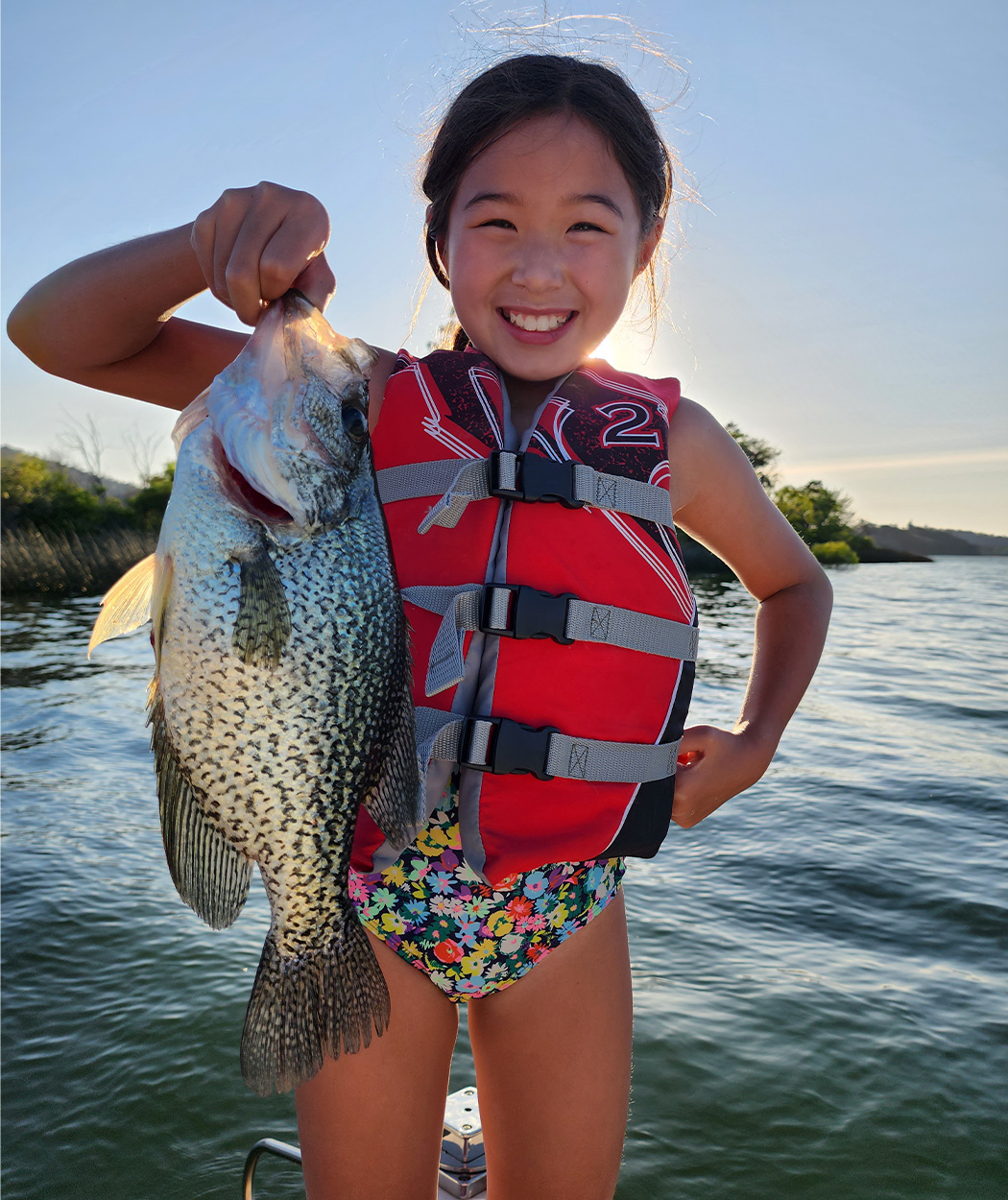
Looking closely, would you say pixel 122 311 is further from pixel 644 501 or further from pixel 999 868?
pixel 999 868

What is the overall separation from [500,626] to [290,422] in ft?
2.37

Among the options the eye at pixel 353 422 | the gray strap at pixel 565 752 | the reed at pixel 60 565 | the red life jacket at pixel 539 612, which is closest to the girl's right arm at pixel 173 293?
the eye at pixel 353 422

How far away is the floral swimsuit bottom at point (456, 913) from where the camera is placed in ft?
7.10

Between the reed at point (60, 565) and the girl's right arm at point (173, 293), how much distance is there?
2441 centimetres

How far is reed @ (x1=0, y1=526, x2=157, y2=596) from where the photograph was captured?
2519 cm

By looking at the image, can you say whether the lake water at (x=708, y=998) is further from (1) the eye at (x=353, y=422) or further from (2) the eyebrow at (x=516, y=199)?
(2) the eyebrow at (x=516, y=199)

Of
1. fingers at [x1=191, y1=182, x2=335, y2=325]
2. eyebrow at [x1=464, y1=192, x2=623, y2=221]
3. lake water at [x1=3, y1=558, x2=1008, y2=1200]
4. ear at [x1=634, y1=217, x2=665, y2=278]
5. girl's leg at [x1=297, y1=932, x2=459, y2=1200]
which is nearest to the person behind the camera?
fingers at [x1=191, y1=182, x2=335, y2=325]

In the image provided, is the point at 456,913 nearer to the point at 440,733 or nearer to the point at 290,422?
the point at 440,733

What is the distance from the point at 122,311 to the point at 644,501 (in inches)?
51.9

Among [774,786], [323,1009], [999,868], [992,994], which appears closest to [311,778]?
[323,1009]

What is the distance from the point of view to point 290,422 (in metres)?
1.74

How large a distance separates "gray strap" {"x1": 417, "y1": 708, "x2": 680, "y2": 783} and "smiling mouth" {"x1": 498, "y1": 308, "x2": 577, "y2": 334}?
104cm

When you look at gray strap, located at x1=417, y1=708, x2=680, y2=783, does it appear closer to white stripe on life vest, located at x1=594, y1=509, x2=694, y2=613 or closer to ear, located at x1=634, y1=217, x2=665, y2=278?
white stripe on life vest, located at x1=594, y1=509, x2=694, y2=613

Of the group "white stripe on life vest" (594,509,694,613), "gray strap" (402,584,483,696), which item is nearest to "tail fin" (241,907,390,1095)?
"gray strap" (402,584,483,696)
